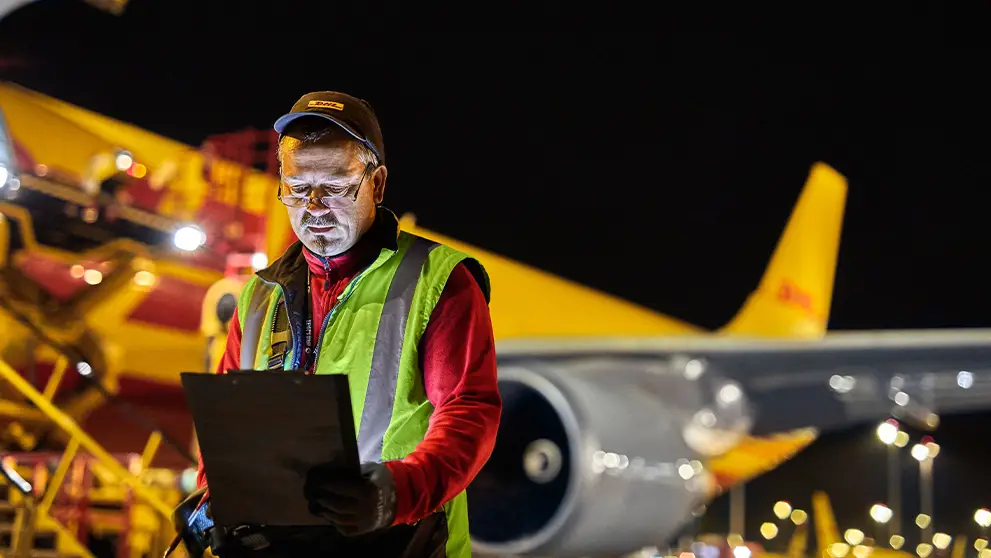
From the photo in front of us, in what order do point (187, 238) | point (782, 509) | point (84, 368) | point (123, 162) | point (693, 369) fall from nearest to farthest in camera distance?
1. point (84, 368)
2. point (187, 238)
3. point (123, 162)
4. point (693, 369)
5. point (782, 509)

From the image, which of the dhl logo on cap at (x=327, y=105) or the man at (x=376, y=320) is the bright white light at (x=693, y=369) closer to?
the man at (x=376, y=320)

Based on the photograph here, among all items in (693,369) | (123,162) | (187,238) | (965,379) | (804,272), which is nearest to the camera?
(187,238)

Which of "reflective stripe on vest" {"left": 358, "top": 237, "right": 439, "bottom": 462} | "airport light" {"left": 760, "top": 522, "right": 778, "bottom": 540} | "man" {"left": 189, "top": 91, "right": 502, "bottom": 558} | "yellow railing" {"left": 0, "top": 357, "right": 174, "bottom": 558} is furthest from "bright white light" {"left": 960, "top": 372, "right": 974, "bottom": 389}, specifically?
"airport light" {"left": 760, "top": 522, "right": 778, "bottom": 540}

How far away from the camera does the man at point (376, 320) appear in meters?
1.22

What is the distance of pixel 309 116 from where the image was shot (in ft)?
4.11

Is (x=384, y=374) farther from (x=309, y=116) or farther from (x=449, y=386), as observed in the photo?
(x=309, y=116)

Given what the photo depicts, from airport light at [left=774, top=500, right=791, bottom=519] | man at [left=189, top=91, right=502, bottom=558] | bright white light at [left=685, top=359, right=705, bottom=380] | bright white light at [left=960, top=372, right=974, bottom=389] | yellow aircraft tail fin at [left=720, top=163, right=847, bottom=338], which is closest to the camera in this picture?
man at [left=189, top=91, right=502, bottom=558]

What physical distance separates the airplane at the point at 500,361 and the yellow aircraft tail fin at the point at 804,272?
20.1 feet

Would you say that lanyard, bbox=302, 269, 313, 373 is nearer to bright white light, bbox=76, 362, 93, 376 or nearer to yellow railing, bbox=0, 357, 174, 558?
yellow railing, bbox=0, 357, 174, 558

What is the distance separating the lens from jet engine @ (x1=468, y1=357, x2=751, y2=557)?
448 centimetres

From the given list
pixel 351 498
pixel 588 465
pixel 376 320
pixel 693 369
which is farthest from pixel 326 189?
pixel 693 369

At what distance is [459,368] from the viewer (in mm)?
1233

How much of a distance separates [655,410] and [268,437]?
13.1 ft

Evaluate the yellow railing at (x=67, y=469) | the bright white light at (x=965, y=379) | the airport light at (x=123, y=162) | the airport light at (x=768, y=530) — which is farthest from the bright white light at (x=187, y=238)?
the airport light at (x=768, y=530)
